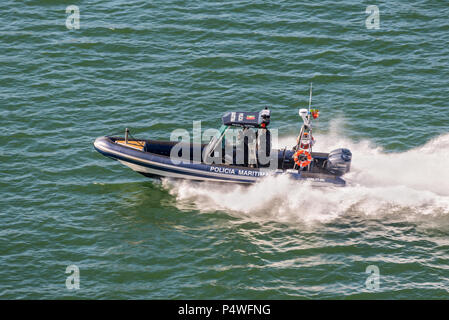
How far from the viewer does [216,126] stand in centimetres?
2727

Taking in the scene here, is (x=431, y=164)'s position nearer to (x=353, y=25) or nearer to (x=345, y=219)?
(x=345, y=219)

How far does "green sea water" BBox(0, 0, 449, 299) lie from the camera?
19.3 metres

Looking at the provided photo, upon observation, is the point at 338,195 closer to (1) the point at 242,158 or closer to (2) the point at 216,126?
(1) the point at 242,158

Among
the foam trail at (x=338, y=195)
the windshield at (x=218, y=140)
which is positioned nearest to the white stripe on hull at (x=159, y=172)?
the foam trail at (x=338, y=195)

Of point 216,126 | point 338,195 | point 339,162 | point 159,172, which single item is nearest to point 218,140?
point 159,172

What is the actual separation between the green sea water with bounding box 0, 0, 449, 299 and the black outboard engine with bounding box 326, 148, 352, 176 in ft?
1.45

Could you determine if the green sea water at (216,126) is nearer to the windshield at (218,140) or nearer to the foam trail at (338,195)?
the foam trail at (338,195)

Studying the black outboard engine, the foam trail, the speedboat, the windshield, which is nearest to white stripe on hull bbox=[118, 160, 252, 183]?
the speedboat

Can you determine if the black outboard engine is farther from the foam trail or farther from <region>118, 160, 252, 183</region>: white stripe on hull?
<region>118, 160, 252, 183</region>: white stripe on hull

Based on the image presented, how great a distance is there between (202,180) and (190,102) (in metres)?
6.64

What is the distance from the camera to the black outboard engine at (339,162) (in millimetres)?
22444

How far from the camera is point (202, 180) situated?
75.8ft
